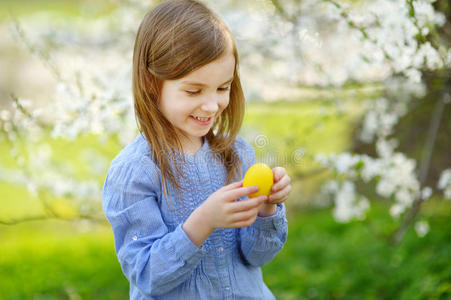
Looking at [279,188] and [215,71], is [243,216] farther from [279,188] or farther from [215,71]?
[215,71]

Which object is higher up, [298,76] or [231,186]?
[231,186]

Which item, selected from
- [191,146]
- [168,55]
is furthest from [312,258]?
[168,55]

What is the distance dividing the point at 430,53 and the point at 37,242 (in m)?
4.62

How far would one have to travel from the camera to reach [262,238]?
1482 mm

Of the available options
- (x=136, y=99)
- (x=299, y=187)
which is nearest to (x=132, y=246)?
(x=136, y=99)

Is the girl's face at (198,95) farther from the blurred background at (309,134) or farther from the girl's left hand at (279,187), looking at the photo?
the blurred background at (309,134)

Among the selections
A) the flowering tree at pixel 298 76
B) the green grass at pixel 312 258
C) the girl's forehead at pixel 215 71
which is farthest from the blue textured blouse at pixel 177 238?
the green grass at pixel 312 258

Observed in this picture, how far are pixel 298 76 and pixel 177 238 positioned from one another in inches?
103

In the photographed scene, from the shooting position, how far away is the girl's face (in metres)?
1.35

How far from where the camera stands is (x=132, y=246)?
1.34 meters

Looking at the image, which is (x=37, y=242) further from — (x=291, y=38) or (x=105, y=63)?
(x=291, y=38)

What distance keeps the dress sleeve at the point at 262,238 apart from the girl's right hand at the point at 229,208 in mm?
233

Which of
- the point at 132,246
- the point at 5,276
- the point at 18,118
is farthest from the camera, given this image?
the point at 5,276

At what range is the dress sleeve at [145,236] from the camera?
128 cm
